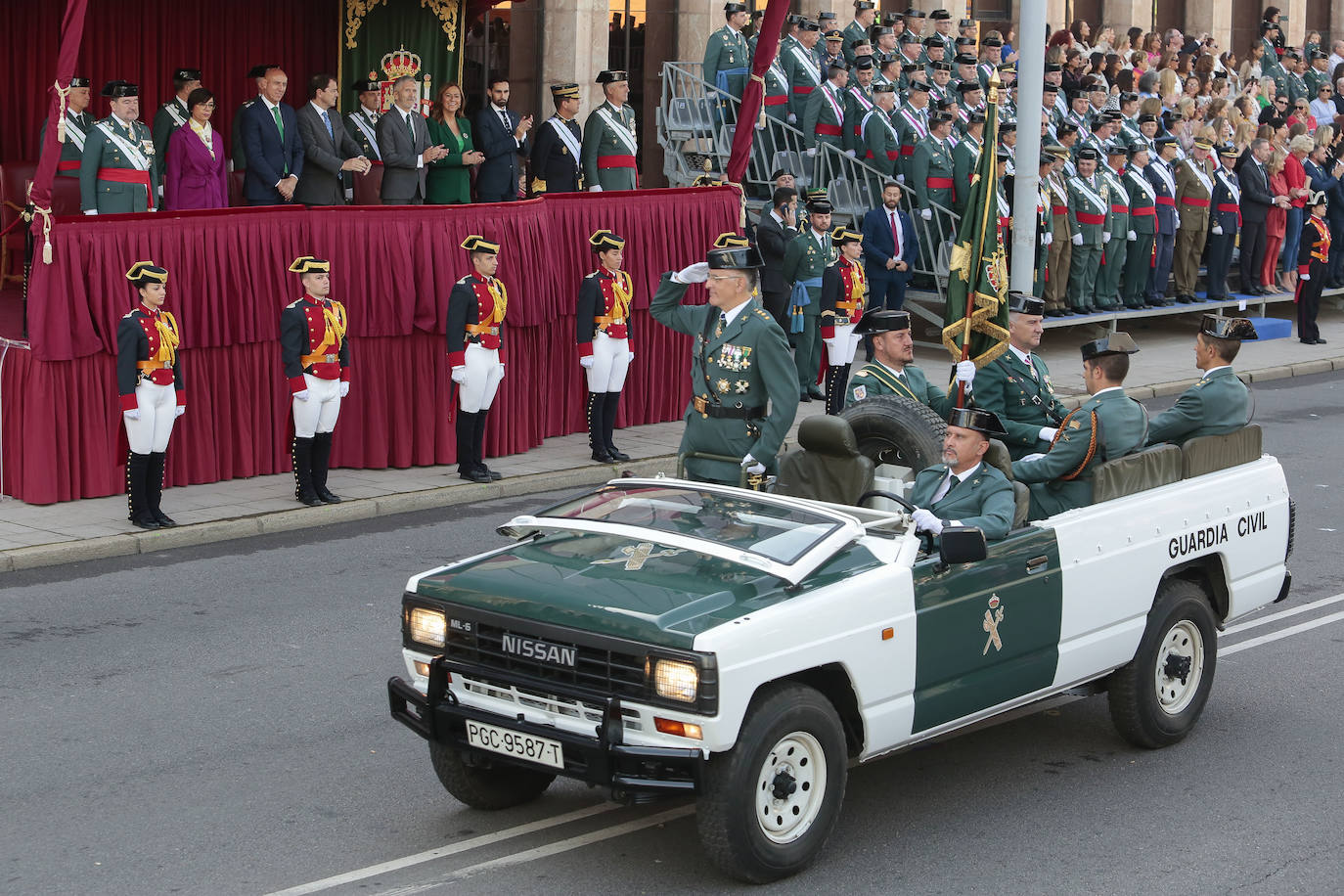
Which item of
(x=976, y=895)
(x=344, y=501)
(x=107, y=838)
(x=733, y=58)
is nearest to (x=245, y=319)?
(x=344, y=501)

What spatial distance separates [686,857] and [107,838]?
86.5 inches

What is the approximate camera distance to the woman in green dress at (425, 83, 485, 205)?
1708 centimetres

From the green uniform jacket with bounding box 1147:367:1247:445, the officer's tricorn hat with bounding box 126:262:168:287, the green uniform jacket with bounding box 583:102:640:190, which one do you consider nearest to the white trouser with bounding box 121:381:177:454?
the officer's tricorn hat with bounding box 126:262:168:287

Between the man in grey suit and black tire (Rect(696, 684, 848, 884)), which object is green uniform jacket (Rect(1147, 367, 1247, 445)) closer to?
black tire (Rect(696, 684, 848, 884))

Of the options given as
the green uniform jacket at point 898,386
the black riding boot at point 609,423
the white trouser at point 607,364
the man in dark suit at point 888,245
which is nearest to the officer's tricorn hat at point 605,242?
the white trouser at point 607,364

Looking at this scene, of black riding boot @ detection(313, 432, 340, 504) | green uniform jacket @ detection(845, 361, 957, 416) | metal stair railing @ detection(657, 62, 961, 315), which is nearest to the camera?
green uniform jacket @ detection(845, 361, 957, 416)

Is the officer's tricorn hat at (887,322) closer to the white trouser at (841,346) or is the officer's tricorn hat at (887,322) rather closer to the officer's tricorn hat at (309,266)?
the officer's tricorn hat at (309,266)

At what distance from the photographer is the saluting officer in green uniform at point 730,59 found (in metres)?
21.8

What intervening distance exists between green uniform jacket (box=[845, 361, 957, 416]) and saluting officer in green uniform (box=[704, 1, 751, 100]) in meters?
12.5

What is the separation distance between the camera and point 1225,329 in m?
9.25

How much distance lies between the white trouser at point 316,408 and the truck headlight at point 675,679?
724cm

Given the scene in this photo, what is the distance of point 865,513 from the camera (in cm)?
712

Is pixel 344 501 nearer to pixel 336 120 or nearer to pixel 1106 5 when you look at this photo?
pixel 336 120

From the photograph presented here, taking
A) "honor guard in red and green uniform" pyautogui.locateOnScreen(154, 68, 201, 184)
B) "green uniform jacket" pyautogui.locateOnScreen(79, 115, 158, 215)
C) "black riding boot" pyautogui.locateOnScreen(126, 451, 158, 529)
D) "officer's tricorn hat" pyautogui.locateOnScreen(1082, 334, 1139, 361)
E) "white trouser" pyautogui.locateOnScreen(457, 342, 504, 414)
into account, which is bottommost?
"black riding boot" pyautogui.locateOnScreen(126, 451, 158, 529)
